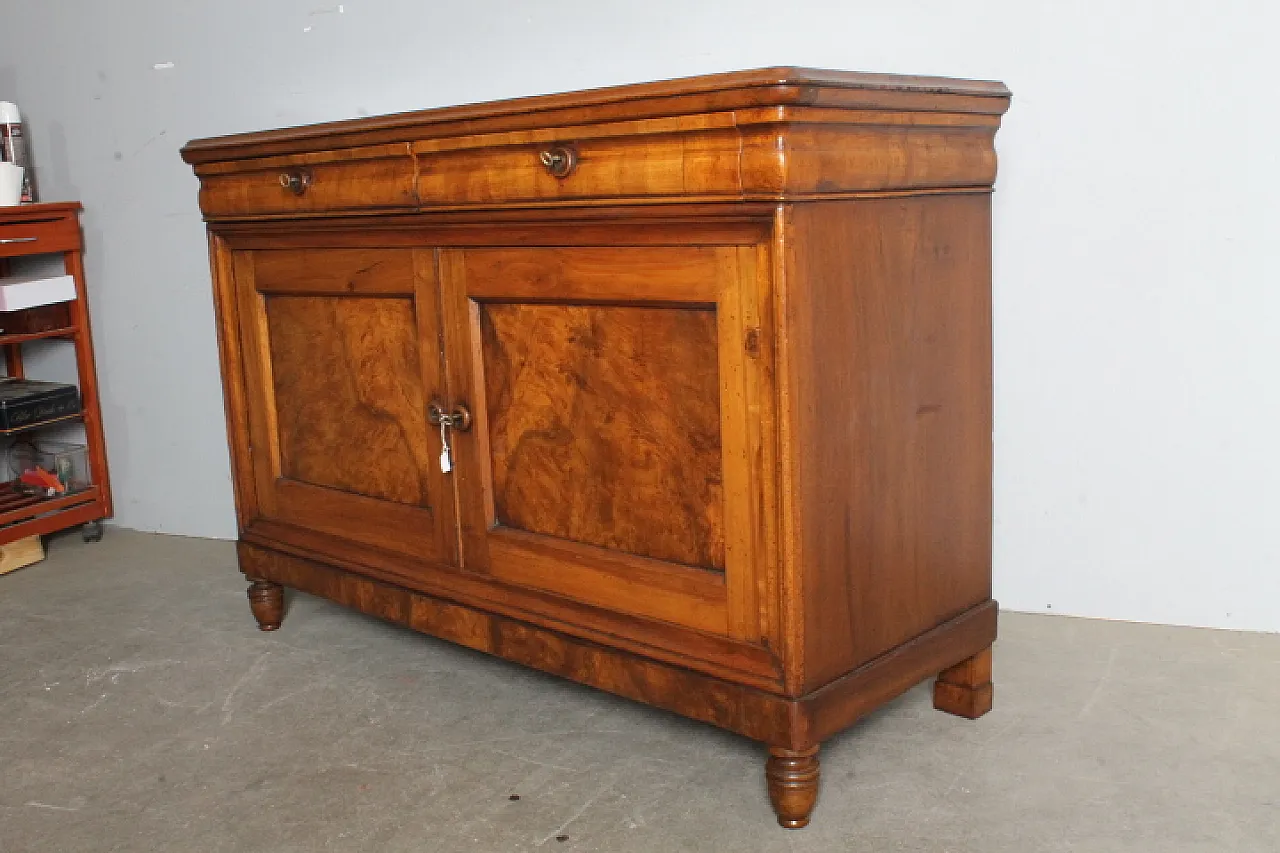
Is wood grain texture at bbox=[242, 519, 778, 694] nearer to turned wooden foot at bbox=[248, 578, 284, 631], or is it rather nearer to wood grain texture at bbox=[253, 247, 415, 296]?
turned wooden foot at bbox=[248, 578, 284, 631]

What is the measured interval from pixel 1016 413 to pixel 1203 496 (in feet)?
1.09

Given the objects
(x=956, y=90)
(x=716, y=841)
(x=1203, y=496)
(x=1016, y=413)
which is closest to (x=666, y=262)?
(x=956, y=90)

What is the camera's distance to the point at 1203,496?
224cm

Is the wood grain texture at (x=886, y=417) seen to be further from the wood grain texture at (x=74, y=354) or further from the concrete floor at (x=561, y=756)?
the wood grain texture at (x=74, y=354)

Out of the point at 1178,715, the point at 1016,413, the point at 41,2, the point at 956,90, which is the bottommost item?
the point at 1178,715

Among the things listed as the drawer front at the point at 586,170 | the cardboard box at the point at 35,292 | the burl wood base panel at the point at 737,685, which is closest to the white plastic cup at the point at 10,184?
the cardboard box at the point at 35,292

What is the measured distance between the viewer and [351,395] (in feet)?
7.50

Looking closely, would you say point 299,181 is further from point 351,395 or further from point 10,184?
point 10,184

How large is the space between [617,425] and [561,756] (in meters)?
0.50

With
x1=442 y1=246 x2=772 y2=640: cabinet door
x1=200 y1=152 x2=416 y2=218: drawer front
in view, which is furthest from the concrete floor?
x1=200 y1=152 x2=416 y2=218: drawer front

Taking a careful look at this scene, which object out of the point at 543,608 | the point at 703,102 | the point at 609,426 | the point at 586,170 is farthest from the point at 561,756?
the point at 703,102

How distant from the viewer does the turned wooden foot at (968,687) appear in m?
2.00

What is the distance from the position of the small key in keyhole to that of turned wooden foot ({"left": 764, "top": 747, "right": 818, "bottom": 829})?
0.69 metres

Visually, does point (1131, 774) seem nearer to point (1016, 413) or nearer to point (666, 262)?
point (1016, 413)
